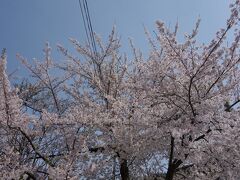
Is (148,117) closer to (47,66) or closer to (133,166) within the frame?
(133,166)

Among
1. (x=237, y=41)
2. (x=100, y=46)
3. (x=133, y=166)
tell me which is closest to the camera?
(x=237, y=41)

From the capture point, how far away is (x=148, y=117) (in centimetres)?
659

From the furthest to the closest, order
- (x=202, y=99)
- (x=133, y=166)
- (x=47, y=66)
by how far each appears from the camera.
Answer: (x=47, y=66), (x=133, y=166), (x=202, y=99)

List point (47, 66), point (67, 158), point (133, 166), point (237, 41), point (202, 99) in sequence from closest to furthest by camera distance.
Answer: point (67, 158), point (237, 41), point (202, 99), point (133, 166), point (47, 66)

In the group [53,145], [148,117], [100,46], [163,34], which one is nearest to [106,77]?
[100,46]

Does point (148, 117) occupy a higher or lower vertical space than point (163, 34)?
lower

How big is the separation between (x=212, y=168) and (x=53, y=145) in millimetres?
3688

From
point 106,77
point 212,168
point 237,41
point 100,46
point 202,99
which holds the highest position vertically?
point 100,46

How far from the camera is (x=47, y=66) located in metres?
9.41

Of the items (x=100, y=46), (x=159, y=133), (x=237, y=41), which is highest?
(x=100, y=46)

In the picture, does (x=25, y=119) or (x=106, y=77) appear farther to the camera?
(x=106, y=77)

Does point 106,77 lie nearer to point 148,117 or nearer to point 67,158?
point 148,117

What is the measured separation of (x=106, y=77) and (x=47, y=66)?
63.1 inches

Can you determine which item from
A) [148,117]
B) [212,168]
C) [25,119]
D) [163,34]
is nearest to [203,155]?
[212,168]
